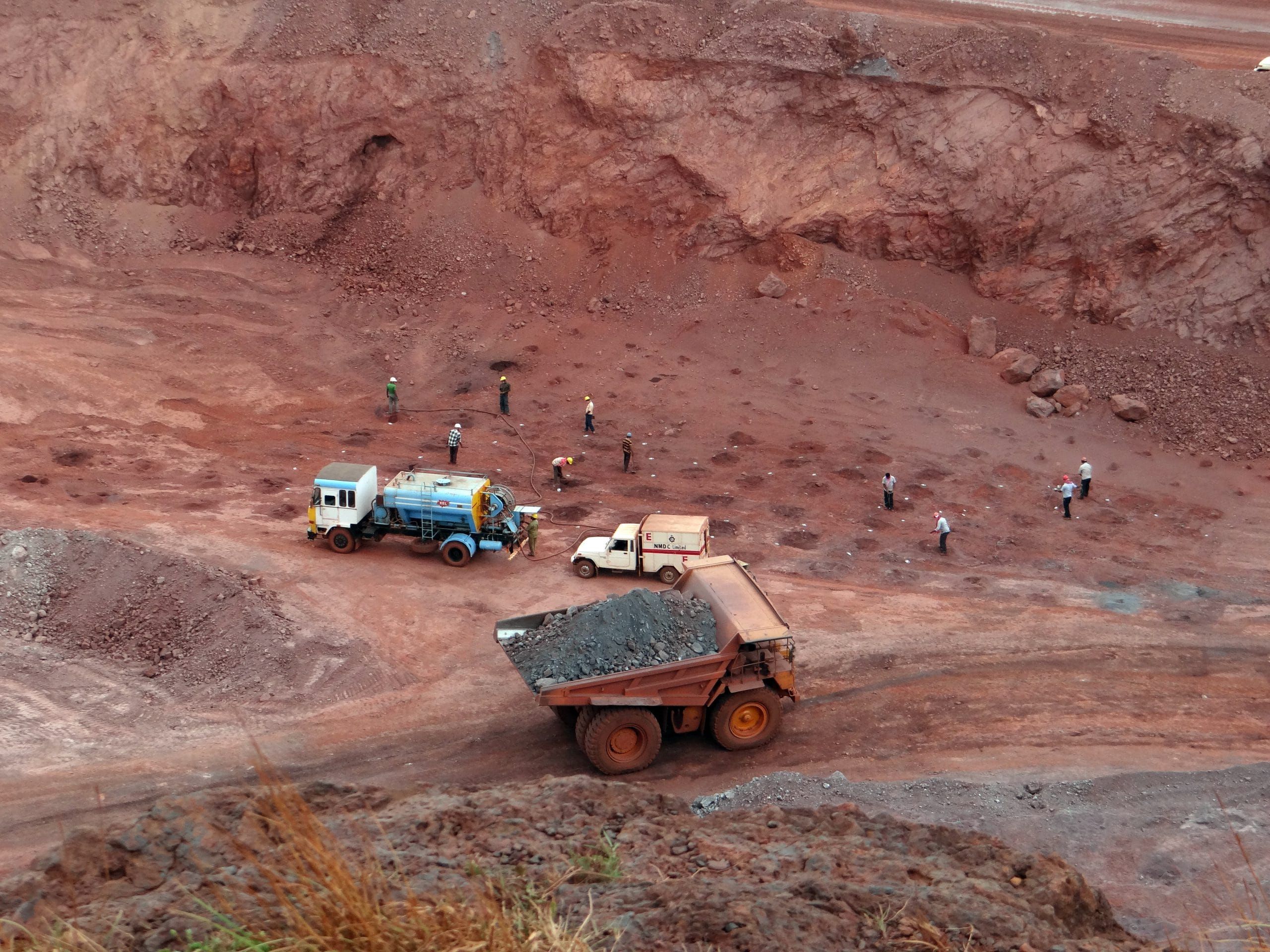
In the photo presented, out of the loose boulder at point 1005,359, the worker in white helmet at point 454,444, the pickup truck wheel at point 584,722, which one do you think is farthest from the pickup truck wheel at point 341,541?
the loose boulder at point 1005,359

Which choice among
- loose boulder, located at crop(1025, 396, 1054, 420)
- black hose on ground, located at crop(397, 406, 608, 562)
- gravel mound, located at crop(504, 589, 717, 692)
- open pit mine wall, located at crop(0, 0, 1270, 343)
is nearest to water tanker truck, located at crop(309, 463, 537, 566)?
black hose on ground, located at crop(397, 406, 608, 562)

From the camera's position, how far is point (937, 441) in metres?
28.8

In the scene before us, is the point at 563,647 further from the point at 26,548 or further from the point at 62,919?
the point at 26,548

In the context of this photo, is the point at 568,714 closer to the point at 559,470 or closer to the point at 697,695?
the point at 697,695

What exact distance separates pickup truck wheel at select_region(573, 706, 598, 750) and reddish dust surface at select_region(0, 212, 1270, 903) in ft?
2.60

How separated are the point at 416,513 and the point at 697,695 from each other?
8561mm

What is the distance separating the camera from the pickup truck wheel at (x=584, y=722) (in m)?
15.2

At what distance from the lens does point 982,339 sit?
32.1 m

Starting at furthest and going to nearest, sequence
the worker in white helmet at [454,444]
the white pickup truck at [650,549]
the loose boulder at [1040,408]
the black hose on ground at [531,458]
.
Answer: the loose boulder at [1040,408] < the worker in white helmet at [454,444] < the black hose on ground at [531,458] < the white pickup truck at [650,549]

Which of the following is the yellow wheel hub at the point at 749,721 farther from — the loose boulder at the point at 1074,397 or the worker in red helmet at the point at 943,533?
the loose boulder at the point at 1074,397

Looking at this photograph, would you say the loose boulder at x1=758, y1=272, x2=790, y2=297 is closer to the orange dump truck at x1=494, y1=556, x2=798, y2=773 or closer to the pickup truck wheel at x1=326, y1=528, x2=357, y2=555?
the pickup truck wheel at x1=326, y1=528, x2=357, y2=555

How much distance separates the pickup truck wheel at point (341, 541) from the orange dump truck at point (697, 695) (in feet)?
21.4

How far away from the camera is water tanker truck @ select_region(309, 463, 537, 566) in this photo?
21.6m

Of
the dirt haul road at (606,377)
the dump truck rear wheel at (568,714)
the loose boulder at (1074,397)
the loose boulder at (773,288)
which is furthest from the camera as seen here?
the loose boulder at (773,288)
